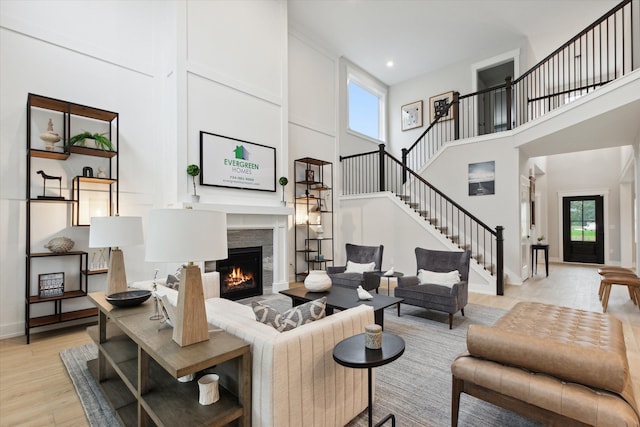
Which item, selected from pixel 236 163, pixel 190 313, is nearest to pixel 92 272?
pixel 236 163

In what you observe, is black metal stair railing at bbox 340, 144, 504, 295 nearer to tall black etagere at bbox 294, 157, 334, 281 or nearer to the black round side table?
tall black etagere at bbox 294, 157, 334, 281

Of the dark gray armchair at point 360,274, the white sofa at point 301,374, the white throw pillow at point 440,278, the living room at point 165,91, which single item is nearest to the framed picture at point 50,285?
the living room at point 165,91

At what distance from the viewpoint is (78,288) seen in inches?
158

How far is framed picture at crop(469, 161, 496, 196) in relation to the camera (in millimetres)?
6531

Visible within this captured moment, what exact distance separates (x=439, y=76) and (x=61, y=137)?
343 inches

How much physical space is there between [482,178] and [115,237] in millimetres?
6691

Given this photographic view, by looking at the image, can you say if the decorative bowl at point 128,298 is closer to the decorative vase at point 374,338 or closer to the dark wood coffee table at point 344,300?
the dark wood coffee table at point 344,300

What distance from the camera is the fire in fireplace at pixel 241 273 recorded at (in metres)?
5.21

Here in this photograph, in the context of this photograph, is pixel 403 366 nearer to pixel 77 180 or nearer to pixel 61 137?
pixel 77 180

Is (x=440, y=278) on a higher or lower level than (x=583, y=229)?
lower

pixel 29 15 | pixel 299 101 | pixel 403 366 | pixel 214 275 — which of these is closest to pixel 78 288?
pixel 214 275

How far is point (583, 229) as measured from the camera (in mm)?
9711

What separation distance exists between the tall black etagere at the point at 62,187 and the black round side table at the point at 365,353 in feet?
11.9

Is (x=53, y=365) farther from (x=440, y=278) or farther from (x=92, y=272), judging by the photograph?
(x=440, y=278)
